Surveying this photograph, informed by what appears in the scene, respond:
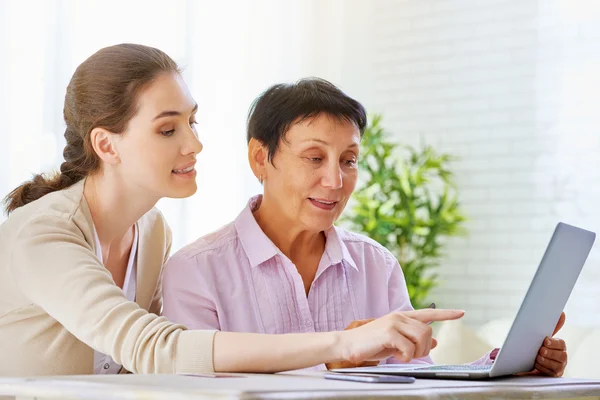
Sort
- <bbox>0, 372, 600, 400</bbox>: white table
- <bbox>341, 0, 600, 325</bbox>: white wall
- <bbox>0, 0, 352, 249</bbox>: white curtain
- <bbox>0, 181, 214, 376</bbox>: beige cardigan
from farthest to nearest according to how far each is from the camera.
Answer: <bbox>341, 0, 600, 325</bbox>: white wall
<bbox>0, 0, 352, 249</bbox>: white curtain
<bbox>0, 181, 214, 376</bbox>: beige cardigan
<bbox>0, 372, 600, 400</bbox>: white table

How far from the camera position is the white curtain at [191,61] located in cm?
313

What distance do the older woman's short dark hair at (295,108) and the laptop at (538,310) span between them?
723 mm

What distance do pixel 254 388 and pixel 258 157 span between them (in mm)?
1123

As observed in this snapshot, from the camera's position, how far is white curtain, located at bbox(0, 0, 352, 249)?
3135 mm

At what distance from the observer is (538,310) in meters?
1.35

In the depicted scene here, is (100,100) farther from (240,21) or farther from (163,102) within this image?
(240,21)

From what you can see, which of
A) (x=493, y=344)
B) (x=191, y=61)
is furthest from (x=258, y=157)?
(x=191, y=61)

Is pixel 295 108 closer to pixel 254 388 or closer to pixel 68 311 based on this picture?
pixel 68 311

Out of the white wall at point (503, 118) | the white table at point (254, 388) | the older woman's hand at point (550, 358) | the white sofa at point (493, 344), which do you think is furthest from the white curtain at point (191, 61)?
the white table at point (254, 388)

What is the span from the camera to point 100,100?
1.82m

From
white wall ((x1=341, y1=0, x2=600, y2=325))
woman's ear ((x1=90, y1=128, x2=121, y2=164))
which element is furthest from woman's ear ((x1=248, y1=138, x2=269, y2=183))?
white wall ((x1=341, y1=0, x2=600, y2=325))

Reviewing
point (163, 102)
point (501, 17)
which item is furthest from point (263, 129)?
point (501, 17)

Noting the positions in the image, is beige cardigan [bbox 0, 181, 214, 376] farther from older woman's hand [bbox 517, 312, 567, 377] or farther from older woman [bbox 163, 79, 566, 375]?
older woman's hand [bbox 517, 312, 567, 377]

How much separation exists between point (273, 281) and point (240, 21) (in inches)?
112
